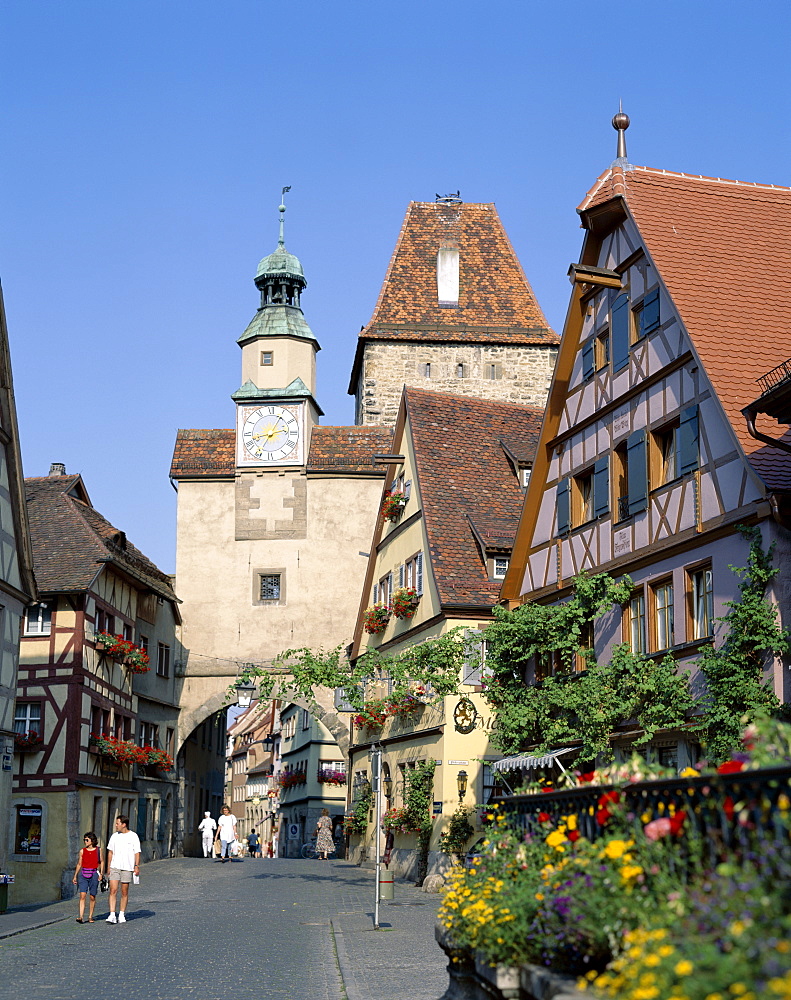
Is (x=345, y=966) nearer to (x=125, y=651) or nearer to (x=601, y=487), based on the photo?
(x=601, y=487)

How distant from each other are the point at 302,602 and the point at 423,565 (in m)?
13.0

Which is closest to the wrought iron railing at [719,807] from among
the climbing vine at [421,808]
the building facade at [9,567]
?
the building facade at [9,567]

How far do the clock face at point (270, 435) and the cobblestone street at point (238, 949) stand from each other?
18499mm

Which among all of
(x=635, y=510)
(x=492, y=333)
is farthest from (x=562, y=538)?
(x=492, y=333)

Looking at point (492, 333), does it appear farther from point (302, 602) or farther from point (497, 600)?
point (497, 600)

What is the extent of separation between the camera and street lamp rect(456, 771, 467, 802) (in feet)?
82.1

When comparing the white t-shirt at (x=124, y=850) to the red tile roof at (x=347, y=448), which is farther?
the red tile roof at (x=347, y=448)

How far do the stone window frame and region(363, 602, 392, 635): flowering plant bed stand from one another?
9447mm

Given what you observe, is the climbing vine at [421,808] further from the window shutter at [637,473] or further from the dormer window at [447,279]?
the dormer window at [447,279]

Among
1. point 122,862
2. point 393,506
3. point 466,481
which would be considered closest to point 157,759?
point 393,506

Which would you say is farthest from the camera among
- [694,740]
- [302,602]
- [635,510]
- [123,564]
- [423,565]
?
[302,602]

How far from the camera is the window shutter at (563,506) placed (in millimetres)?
21467

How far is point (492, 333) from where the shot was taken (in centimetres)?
4819

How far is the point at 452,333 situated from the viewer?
158 ft
